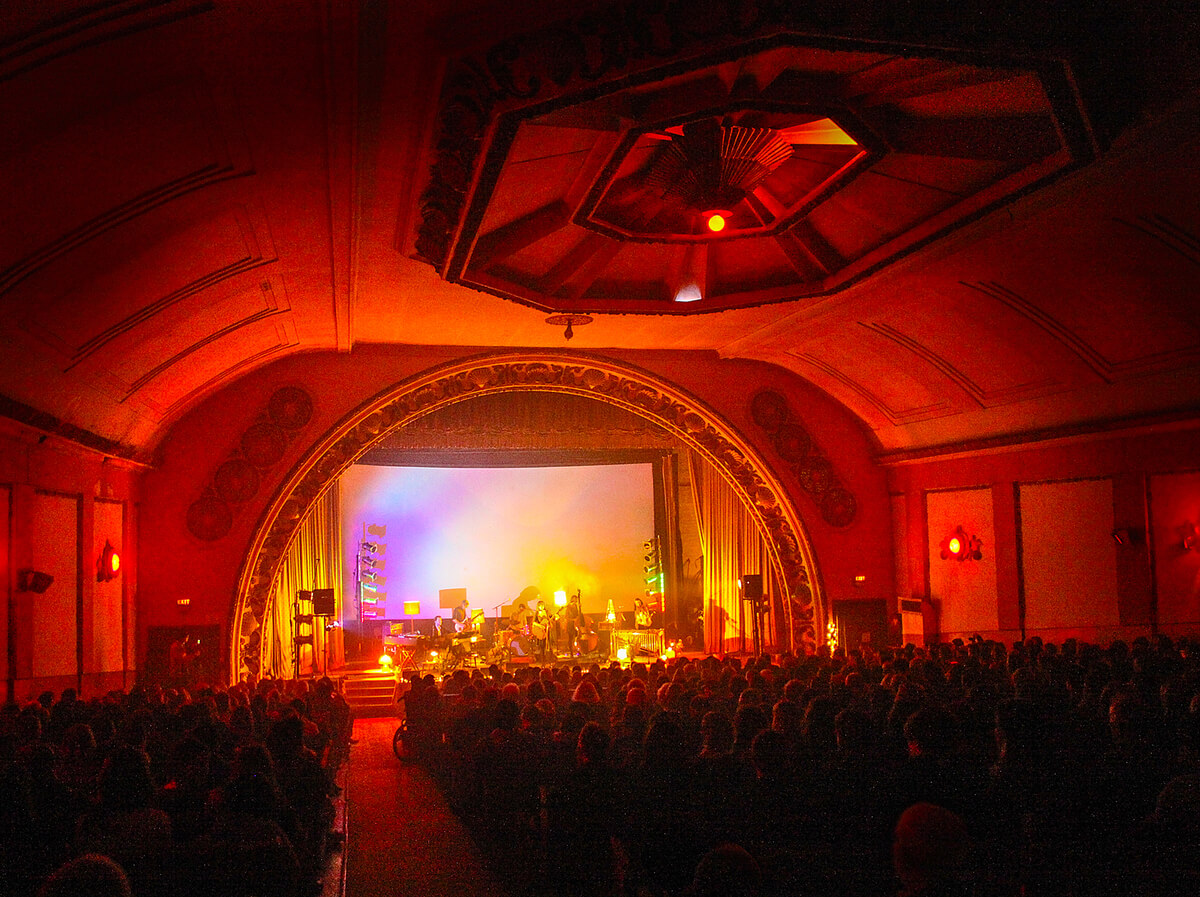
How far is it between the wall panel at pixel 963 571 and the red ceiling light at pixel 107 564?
12.5 metres

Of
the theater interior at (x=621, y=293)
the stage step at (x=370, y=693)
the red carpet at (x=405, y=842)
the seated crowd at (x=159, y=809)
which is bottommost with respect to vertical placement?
the stage step at (x=370, y=693)

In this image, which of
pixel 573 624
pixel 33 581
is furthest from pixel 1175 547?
pixel 33 581

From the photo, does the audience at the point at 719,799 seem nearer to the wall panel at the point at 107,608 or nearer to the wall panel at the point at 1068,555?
the wall panel at the point at 107,608

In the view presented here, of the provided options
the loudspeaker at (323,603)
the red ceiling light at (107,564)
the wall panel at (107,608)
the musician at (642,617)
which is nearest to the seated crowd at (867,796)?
the wall panel at (107,608)

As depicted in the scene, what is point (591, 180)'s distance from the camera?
330 inches

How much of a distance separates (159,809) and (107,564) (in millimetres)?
10140

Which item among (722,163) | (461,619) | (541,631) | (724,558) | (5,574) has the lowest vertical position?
(541,631)

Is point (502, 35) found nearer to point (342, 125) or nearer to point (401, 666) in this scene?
point (342, 125)

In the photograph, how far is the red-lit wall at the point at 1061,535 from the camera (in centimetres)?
1245

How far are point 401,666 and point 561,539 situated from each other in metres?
6.11

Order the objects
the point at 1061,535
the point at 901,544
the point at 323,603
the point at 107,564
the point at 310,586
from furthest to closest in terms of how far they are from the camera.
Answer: the point at 310,586
the point at 901,544
the point at 323,603
the point at 1061,535
the point at 107,564

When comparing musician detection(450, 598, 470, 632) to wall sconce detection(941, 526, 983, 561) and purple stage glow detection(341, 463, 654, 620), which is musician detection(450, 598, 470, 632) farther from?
wall sconce detection(941, 526, 983, 561)

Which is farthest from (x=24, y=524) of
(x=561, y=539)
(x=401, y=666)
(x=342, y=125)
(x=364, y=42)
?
(x=561, y=539)

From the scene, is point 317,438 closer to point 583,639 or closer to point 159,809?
point 583,639
